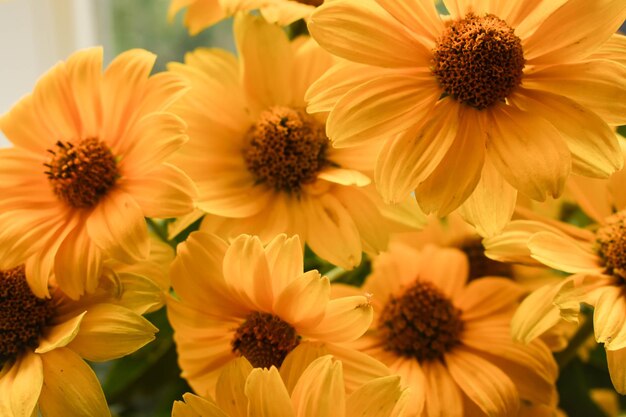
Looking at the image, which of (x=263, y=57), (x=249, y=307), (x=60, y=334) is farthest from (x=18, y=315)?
(x=263, y=57)

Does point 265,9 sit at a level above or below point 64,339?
above

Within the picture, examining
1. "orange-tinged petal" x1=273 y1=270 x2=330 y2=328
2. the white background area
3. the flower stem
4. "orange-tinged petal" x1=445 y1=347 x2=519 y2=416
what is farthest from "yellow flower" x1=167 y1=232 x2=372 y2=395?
the white background area

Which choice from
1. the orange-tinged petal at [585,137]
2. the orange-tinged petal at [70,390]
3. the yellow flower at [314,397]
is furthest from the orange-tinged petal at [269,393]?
the orange-tinged petal at [585,137]

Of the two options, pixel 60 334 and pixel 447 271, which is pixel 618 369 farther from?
pixel 60 334

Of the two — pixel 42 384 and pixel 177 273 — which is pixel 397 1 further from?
pixel 42 384

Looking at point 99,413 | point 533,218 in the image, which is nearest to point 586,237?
point 533,218

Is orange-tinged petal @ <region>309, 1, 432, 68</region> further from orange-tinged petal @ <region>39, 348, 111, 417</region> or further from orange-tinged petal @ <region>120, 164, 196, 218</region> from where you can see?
orange-tinged petal @ <region>39, 348, 111, 417</region>
